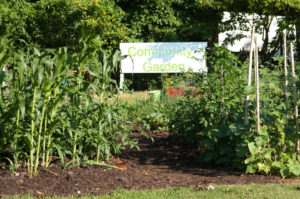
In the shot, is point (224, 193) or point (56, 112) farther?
point (56, 112)

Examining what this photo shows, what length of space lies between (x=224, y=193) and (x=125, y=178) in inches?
43.6

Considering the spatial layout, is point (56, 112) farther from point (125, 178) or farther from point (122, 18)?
point (122, 18)

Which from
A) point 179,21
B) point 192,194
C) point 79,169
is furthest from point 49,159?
point 179,21

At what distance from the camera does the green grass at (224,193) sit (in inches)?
157

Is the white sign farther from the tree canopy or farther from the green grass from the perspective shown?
the green grass

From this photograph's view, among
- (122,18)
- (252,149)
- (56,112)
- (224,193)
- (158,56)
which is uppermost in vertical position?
(122,18)

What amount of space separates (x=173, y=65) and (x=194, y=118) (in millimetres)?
10261

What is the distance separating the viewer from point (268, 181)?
4629mm

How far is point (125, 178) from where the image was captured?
459 centimetres

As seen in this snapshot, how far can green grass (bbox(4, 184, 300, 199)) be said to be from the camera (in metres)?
3.98

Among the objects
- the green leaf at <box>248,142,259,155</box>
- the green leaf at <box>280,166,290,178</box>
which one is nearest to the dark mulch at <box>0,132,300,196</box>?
the green leaf at <box>280,166,290,178</box>

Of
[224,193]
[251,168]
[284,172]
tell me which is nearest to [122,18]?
[251,168]

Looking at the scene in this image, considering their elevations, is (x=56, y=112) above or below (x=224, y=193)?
above

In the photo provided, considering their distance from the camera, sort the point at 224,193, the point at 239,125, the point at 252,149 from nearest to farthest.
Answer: the point at 224,193 < the point at 252,149 < the point at 239,125
